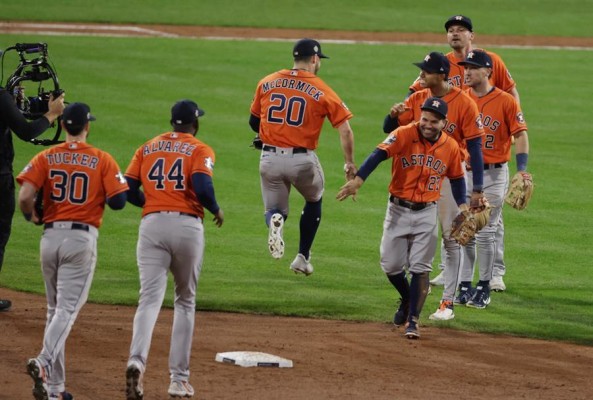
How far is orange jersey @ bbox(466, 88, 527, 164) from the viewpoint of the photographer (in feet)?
35.3

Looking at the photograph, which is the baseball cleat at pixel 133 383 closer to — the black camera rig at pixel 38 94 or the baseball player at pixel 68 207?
the baseball player at pixel 68 207

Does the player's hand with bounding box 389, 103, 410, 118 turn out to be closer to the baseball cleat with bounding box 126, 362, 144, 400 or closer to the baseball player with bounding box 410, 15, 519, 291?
the baseball player with bounding box 410, 15, 519, 291

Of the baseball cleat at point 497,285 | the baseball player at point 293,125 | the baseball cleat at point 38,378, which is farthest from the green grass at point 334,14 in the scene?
the baseball cleat at point 38,378

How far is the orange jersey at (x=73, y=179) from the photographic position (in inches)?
302

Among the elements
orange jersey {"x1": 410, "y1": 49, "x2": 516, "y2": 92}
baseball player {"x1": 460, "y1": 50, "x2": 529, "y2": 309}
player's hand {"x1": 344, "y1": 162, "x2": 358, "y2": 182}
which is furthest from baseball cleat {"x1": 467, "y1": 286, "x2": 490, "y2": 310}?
orange jersey {"x1": 410, "y1": 49, "x2": 516, "y2": 92}

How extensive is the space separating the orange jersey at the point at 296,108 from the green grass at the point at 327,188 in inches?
62.7

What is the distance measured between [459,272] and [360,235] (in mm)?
3113

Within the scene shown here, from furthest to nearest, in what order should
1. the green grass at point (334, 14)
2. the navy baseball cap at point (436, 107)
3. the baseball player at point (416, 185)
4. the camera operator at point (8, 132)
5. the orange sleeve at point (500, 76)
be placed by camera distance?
the green grass at point (334, 14) → the orange sleeve at point (500, 76) → the baseball player at point (416, 185) → the navy baseball cap at point (436, 107) → the camera operator at point (8, 132)

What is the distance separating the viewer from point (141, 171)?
26.2ft

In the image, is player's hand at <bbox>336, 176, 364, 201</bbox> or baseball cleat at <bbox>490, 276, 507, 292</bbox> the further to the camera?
baseball cleat at <bbox>490, 276, 507, 292</bbox>

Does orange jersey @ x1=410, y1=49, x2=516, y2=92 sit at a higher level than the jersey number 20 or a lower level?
higher

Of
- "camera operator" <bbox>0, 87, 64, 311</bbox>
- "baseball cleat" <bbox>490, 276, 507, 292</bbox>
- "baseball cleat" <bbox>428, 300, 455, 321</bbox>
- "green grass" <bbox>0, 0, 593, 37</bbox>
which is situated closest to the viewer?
"camera operator" <bbox>0, 87, 64, 311</bbox>

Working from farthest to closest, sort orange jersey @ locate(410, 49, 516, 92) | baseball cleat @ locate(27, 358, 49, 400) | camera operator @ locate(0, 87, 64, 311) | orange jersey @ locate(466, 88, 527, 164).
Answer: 1. orange jersey @ locate(410, 49, 516, 92)
2. orange jersey @ locate(466, 88, 527, 164)
3. camera operator @ locate(0, 87, 64, 311)
4. baseball cleat @ locate(27, 358, 49, 400)

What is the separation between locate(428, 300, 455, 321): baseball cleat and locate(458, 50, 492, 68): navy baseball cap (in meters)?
2.16
